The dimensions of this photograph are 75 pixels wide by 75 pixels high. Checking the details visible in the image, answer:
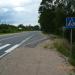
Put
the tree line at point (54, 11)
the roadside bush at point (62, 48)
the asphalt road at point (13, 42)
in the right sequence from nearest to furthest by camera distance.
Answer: the roadside bush at point (62, 48), the asphalt road at point (13, 42), the tree line at point (54, 11)

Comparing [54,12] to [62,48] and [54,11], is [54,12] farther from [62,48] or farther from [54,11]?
[62,48]

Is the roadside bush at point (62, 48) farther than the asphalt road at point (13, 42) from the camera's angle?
No

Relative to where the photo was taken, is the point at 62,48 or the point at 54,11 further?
the point at 54,11

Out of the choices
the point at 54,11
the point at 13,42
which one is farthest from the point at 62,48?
the point at 54,11

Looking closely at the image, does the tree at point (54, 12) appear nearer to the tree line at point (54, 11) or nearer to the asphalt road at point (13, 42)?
the tree line at point (54, 11)

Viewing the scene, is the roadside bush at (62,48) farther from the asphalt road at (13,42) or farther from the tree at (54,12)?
the tree at (54,12)

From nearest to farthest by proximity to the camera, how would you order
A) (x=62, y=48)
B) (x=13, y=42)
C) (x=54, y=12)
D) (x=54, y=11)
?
(x=62, y=48) → (x=13, y=42) → (x=54, y=12) → (x=54, y=11)

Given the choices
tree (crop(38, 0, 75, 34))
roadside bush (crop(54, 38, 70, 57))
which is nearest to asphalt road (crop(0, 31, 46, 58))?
roadside bush (crop(54, 38, 70, 57))

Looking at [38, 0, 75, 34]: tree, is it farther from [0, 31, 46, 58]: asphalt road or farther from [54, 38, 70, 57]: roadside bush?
[54, 38, 70, 57]: roadside bush

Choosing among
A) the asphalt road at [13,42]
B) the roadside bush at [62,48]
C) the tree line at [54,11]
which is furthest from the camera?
the tree line at [54,11]

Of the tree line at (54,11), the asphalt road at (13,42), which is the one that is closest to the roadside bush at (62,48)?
the asphalt road at (13,42)

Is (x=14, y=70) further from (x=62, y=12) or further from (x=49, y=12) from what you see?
(x=49, y=12)

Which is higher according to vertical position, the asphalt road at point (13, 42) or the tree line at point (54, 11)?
the tree line at point (54, 11)

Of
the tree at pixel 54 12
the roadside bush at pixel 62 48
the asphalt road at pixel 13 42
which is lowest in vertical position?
the asphalt road at pixel 13 42
